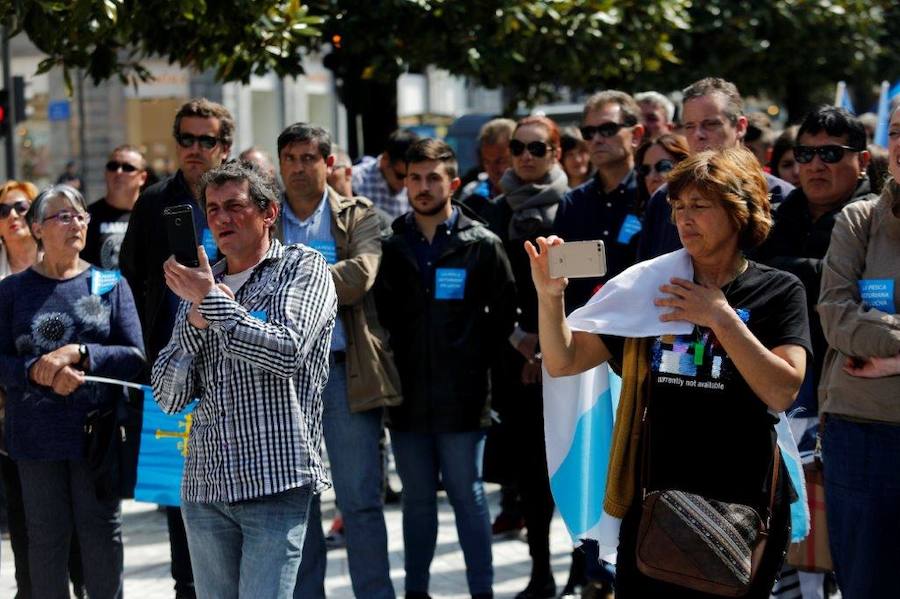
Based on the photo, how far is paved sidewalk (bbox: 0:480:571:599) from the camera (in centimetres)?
726

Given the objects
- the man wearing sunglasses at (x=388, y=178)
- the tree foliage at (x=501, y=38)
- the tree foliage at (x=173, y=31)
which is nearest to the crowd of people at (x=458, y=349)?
the tree foliage at (x=173, y=31)

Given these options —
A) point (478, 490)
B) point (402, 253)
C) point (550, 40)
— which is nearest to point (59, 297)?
point (402, 253)

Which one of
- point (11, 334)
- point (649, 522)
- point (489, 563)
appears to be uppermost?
point (11, 334)

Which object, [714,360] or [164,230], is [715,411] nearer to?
[714,360]

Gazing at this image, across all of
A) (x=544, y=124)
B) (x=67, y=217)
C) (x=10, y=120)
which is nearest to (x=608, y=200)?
(x=544, y=124)

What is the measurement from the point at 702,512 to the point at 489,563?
8.77ft

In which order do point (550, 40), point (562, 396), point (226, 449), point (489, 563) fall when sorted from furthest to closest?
point (550, 40)
point (489, 563)
point (562, 396)
point (226, 449)

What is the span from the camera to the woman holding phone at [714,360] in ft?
13.5

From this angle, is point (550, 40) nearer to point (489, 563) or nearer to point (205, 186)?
point (489, 563)

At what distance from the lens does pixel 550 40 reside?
478 inches

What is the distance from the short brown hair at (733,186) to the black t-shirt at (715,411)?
0.19 meters

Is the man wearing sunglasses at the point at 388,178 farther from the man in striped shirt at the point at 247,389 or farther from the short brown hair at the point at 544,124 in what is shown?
the man in striped shirt at the point at 247,389

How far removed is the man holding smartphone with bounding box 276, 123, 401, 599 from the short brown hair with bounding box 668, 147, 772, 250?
2312mm

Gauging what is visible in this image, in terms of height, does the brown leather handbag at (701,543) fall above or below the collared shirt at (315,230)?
below
